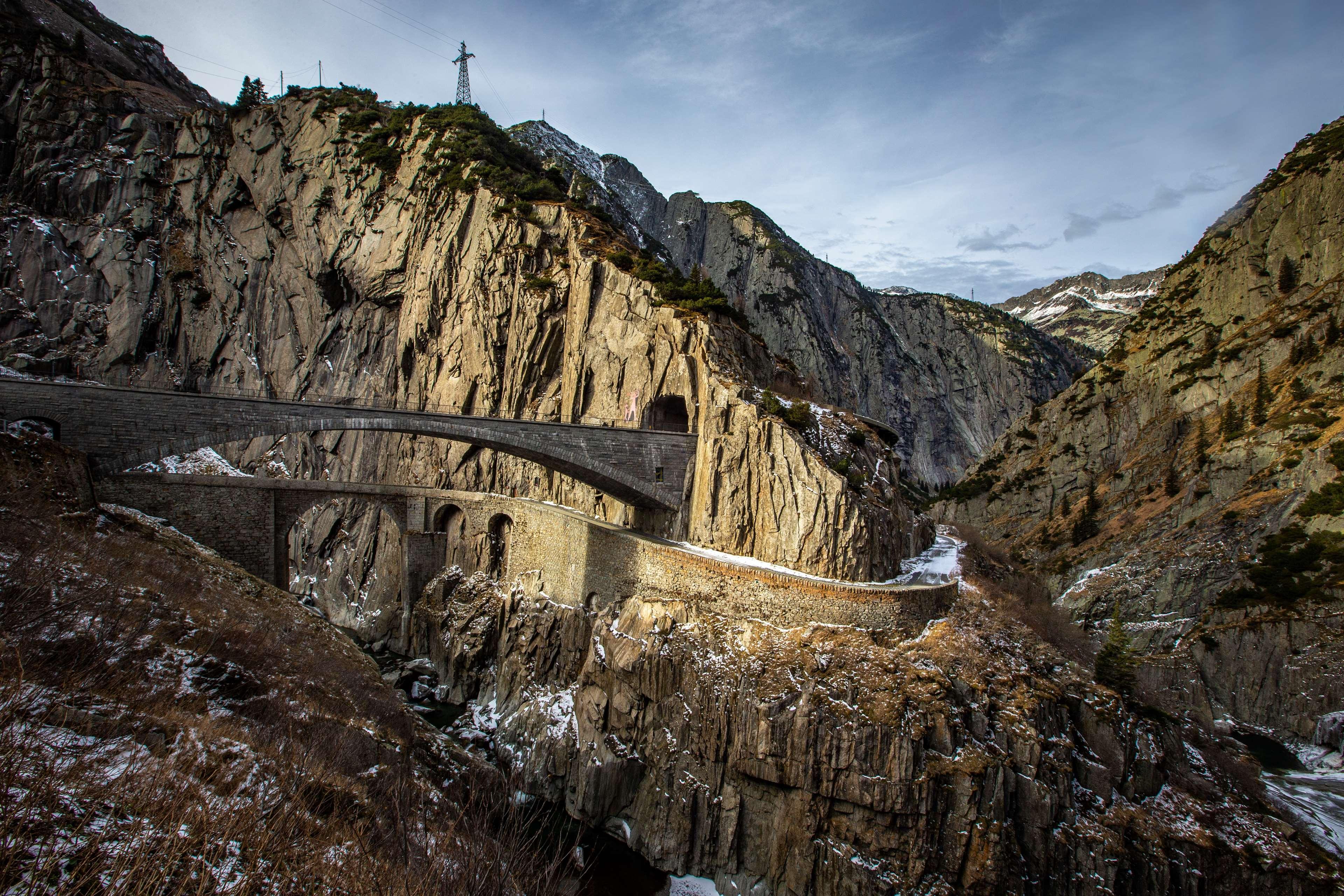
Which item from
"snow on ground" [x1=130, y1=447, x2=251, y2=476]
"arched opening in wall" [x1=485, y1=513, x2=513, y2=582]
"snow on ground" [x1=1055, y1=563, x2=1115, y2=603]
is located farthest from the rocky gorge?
"arched opening in wall" [x1=485, y1=513, x2=513, y2=582]

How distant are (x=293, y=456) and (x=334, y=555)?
374 inches

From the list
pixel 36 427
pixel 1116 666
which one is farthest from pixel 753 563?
pixel 36 427

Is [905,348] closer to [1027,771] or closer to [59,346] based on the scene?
[1027,771]

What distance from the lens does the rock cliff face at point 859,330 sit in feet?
312

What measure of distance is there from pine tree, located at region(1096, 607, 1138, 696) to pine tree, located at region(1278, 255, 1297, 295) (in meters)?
36.4

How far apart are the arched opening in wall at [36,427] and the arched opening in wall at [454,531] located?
18.4m

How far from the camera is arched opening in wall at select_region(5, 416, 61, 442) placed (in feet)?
71.9

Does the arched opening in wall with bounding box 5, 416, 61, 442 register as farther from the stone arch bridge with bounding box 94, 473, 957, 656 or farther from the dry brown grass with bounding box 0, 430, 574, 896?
the dry brown grass with bounding box 0, 430, 574, 896

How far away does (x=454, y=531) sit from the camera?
3875cm

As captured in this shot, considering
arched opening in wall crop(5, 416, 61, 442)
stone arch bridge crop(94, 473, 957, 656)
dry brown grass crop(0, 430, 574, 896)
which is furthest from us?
stone arch bridge crop(94, 473, 957, 656)

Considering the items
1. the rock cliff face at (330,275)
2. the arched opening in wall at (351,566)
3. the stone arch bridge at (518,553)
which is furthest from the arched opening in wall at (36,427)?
the rock cliff face at (330,275)

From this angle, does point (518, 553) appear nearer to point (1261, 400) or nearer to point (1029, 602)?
point (1029, 602)

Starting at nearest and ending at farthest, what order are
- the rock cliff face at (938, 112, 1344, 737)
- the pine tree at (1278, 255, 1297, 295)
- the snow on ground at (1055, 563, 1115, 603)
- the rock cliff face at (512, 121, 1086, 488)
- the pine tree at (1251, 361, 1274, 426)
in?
the rock cliff face at (938, 112, 1344, 737) → the pine tree at (1251, 361, 1274, 426) → the snow on ground at (1055, 563, 1115, 603) → the pine tree at (1278, 255, 1297, 295) → the rock cliff face at (512, 121, 1086, 488)

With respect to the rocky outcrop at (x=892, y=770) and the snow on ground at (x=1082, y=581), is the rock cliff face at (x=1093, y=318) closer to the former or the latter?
the snow on ground at (x=1082, y=581)
